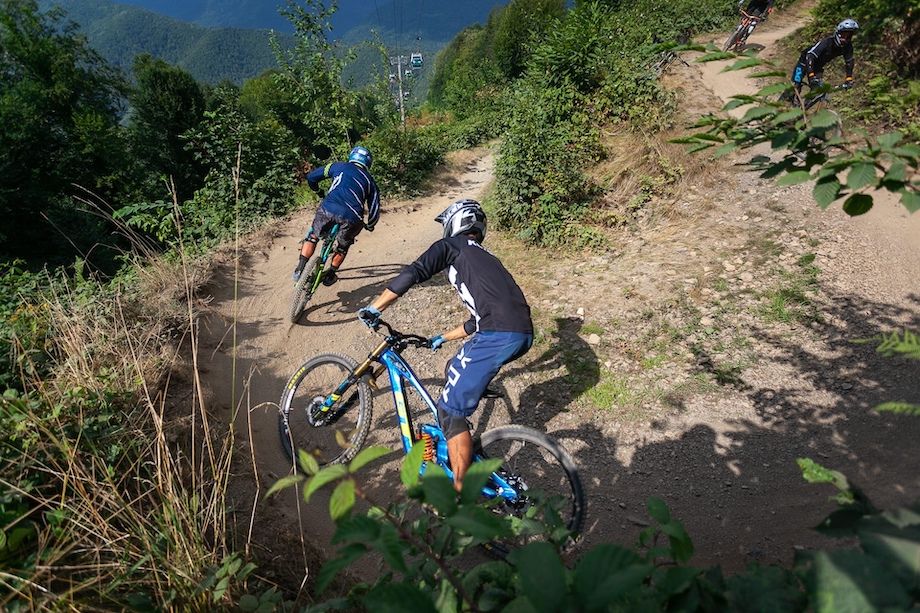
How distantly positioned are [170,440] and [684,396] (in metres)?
5.30

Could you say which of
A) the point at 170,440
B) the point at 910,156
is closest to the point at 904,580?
the point at 910,156

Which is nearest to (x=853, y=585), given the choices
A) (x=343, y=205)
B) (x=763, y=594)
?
(x=763, y=594)

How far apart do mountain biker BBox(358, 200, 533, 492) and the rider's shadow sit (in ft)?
5.98

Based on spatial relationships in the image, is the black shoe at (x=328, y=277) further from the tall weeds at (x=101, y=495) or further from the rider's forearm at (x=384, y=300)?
the rider's forearm at (x=384, y=300)

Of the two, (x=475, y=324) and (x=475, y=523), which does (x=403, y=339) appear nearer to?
(x=475, y=324)

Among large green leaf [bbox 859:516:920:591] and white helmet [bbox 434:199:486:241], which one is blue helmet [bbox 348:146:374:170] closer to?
white helmet [bbox 434:199:486:241]

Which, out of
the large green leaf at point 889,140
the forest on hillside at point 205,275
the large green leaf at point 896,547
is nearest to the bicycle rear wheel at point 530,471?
the forest on hillside at point 205,275

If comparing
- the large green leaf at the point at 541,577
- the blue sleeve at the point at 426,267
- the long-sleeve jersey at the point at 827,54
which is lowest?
the large green leaf at the point at 541,577

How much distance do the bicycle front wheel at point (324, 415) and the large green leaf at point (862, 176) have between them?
12.2ft

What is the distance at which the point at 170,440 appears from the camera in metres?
3.79

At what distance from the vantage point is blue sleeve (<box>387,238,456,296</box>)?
3615 millimetres

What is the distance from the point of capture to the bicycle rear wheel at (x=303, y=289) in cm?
659

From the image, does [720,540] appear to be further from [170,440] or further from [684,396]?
[170,440]

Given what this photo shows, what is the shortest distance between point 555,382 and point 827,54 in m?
9.07
